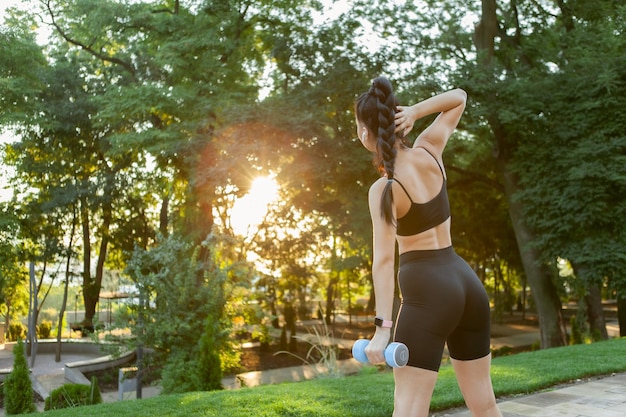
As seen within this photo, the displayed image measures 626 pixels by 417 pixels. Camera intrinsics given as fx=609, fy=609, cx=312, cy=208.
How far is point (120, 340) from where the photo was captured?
10688mm

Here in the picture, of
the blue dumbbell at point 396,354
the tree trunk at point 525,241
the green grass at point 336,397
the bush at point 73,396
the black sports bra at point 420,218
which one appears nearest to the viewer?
the blue dumbbell at point 396,354

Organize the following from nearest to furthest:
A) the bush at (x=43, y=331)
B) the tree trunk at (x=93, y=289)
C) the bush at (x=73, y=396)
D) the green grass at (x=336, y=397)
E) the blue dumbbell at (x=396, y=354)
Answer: the blue dumbbell at (x=396, y=354), the green grass at (x=336, y=397), the bush at (x=73, y=396), the tree trunk at (x=93, y=289), the bush at (x=43, y=331)

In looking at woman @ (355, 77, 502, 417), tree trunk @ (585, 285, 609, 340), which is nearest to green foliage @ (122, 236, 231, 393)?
woman @ (355, 77, 502, 417)

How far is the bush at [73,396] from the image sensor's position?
925 centimetres

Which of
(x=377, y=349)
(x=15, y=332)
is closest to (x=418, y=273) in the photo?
(x=377, y=349)

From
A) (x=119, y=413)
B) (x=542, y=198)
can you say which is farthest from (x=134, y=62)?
(x=119, y=413)

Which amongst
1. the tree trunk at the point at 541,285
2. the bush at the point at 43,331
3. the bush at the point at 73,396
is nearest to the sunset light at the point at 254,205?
the tree trunk at the point at 541,285

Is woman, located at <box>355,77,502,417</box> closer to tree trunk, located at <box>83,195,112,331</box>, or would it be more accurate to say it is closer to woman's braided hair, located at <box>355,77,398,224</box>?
woman's braided hair, located at <box>355,77,398,224</box>

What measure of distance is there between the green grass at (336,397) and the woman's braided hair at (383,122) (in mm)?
3015

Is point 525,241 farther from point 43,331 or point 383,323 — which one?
point 43,331

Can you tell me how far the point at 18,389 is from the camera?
9078 millimetres

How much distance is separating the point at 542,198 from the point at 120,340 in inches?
399

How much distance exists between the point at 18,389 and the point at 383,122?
340 inches

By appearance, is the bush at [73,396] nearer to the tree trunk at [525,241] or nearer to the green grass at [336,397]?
the green grass at [336,397]
